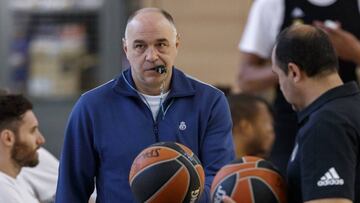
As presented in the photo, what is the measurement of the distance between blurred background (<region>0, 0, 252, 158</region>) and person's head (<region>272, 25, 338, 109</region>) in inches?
236

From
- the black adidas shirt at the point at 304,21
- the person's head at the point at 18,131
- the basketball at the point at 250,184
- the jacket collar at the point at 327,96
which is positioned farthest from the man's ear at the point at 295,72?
the person's head at the point at 18,131

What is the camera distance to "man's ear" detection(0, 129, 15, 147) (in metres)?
6.00

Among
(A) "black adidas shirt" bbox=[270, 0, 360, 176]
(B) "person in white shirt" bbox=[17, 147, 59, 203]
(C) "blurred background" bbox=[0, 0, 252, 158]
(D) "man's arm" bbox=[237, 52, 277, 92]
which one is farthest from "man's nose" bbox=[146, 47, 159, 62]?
(C) "blurred background" bbox=[0, 0, 252, 158]

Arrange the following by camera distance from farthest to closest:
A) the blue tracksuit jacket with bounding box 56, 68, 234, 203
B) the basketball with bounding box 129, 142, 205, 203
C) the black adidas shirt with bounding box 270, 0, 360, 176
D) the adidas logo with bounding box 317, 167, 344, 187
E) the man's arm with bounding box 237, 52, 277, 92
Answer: the man's arm with bounding box 237, 52, 277, 92
the black adidas shirt with bounding box 270, 0, 360, 176
the blue tracksuit jacket with bounding box 56, 68, 234, 203
the basketball with bounding box 129, 142, 205, 203
the adidas logo with bounding box 317, 167, 344, 187

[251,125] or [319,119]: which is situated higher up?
[319,119]

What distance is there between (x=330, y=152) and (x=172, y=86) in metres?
0.99

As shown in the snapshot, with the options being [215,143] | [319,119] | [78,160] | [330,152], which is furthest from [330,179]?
[78,160]

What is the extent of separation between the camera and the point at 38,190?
6273 millimetres

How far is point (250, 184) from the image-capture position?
465 cm

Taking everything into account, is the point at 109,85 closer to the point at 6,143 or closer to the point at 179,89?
the point at 179,89

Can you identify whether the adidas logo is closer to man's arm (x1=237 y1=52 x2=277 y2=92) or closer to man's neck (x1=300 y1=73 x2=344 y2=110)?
man's neck (x1=300 y1=73 x2=344 y2=110)

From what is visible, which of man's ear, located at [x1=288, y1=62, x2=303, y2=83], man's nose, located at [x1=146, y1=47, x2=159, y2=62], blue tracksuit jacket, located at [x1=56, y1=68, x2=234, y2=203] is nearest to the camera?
man's ear, located at [x1=288, y1=62, x2=303, y2=83]

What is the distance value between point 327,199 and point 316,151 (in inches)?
8.3

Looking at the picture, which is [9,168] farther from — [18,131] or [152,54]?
[152,54]
